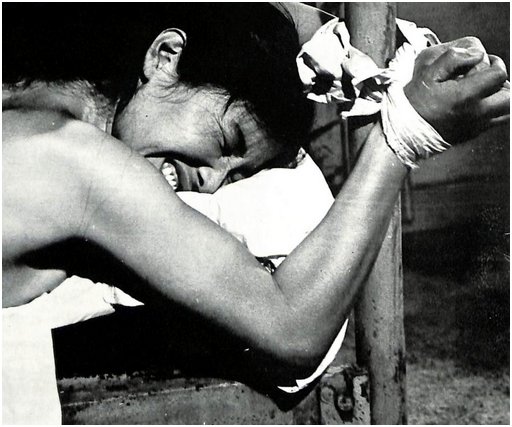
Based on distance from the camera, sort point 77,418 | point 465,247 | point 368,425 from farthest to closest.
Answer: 1. point 465,247
2. point 368,425
3. point 77,418

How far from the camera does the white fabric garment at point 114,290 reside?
0.61 metres

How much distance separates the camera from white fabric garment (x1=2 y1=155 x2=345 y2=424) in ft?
2.00

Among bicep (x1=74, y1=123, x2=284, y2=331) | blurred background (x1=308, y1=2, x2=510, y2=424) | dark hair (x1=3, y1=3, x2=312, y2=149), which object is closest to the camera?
bicep (x1=74, y1=123, x2=284, y2=331)

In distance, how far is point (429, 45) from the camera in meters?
0.72

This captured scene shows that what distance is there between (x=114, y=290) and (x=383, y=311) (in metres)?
0.34

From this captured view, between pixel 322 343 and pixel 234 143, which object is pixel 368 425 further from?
pixel 234 143

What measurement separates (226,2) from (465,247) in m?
0.54

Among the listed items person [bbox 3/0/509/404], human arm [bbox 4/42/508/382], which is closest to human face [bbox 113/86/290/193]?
person [bbox 3/0/509/404]

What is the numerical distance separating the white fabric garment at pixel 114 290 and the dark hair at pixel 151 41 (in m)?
0.08

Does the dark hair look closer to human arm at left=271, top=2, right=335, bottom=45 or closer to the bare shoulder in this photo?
human arm at left=271, top=2, right=335, bottom=45

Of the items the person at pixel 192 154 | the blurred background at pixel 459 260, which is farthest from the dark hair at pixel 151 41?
the blurred background at pixel 459 260

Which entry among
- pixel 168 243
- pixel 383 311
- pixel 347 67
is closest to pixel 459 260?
pixel 383 311

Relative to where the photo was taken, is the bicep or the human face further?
the human face

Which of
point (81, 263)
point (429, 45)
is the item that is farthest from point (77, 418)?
point (429, 45)
